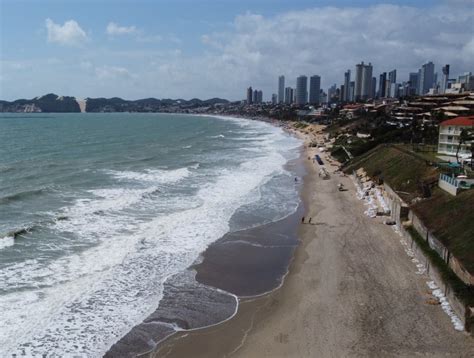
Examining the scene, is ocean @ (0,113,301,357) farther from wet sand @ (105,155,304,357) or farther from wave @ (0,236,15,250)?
wet sand @ (105,155,304,357)

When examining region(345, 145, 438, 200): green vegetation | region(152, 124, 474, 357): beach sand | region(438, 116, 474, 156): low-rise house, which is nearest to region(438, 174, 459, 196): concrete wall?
region(345, 145, 438, 200): green vegetation

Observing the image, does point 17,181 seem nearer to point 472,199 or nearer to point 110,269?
point 110,269

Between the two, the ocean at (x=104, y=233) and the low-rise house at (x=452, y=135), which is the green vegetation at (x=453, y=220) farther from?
the low-rise house at (x=452, y=135)

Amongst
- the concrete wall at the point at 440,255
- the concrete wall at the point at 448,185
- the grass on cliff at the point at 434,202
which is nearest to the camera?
the concrete wall at the point at 440,255

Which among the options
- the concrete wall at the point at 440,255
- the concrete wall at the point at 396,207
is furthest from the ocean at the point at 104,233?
the concrete wall at the point at 440,255

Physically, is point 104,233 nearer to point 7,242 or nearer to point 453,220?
point 7,242

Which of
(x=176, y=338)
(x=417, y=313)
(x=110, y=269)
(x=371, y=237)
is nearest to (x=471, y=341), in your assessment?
(x=417, y=313)

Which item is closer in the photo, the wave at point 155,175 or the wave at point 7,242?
the wave at point 7,242
